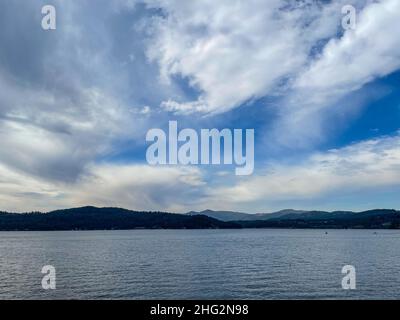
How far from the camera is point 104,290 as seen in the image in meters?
58.6

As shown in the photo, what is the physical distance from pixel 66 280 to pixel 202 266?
32771 millimetres

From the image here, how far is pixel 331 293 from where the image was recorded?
184 feet

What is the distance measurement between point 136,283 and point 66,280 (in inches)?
573
